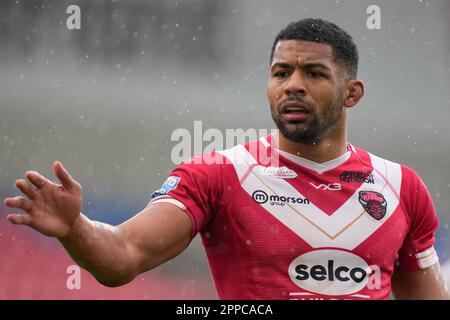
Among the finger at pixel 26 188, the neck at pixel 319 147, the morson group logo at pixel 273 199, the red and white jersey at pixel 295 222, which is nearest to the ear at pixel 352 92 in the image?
the neck at pixel 319 147

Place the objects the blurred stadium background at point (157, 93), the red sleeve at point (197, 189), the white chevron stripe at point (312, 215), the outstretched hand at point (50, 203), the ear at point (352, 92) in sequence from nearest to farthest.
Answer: the outstretched hand at point (50, 203), the red sleeve at point (197, 189), the white chevron stripe at point (312, 215), the ear at point (352, 92), the blurred stadium background at point (157, 93)

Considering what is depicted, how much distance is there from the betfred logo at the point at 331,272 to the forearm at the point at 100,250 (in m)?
0.78

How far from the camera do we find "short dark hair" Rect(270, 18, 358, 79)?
371cm

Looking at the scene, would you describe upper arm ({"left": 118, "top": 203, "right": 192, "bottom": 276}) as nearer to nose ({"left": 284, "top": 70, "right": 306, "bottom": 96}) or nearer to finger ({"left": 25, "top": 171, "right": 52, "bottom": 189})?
finger ({"left": 25, "top": 171, "right": 52, "bottom": 189})

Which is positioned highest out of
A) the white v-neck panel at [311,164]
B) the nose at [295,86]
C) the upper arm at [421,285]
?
the nose at [295,86]

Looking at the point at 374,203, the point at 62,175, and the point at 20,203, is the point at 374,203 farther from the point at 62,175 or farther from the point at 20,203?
the point at 20,203

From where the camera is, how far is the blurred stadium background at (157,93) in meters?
8.05

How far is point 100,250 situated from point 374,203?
142 centimetres

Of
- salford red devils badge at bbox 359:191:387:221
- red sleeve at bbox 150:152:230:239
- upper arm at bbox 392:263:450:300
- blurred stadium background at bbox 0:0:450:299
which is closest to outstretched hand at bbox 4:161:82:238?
red sleeve at bbox 150:152:230:239

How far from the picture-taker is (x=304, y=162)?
3.66 m

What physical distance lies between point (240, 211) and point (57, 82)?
5770 mm

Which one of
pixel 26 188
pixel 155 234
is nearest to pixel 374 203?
pixel 155 234

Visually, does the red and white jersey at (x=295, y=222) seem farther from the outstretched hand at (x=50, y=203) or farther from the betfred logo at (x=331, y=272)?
the outstretched hand at (x=50, y=203)
